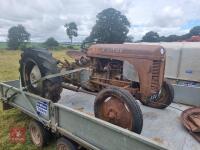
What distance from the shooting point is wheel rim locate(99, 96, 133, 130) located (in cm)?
298

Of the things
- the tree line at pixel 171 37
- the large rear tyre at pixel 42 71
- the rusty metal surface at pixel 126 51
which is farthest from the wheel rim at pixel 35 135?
the tree line at pixel 171 37

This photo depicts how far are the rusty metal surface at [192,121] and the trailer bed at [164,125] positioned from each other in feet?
0.20

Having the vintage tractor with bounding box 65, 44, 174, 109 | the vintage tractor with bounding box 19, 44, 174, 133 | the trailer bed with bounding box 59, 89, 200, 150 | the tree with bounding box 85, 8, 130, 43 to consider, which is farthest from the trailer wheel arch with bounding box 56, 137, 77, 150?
the tree with bounding box 85, 8, 130, 43

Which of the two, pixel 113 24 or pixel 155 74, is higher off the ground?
pixel 113 24

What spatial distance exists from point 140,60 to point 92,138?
1.36 meters

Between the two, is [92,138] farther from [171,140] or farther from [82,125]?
[171,140]

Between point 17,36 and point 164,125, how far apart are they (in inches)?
1563

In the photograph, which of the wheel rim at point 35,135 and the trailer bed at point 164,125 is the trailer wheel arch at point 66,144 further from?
the trailer bed at point 164,125

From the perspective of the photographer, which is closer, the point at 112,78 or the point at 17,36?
the point at 112,78

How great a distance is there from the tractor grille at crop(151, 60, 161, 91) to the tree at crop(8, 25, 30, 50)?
36753 mm

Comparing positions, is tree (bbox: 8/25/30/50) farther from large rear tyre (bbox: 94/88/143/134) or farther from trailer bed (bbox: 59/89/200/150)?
large rear tyre (bbox: 94/88/143/134)

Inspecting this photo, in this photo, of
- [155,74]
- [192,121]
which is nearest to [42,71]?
[155,74]

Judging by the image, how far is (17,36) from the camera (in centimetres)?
3931

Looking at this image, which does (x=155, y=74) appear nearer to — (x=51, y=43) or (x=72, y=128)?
(x=72, y=128)
